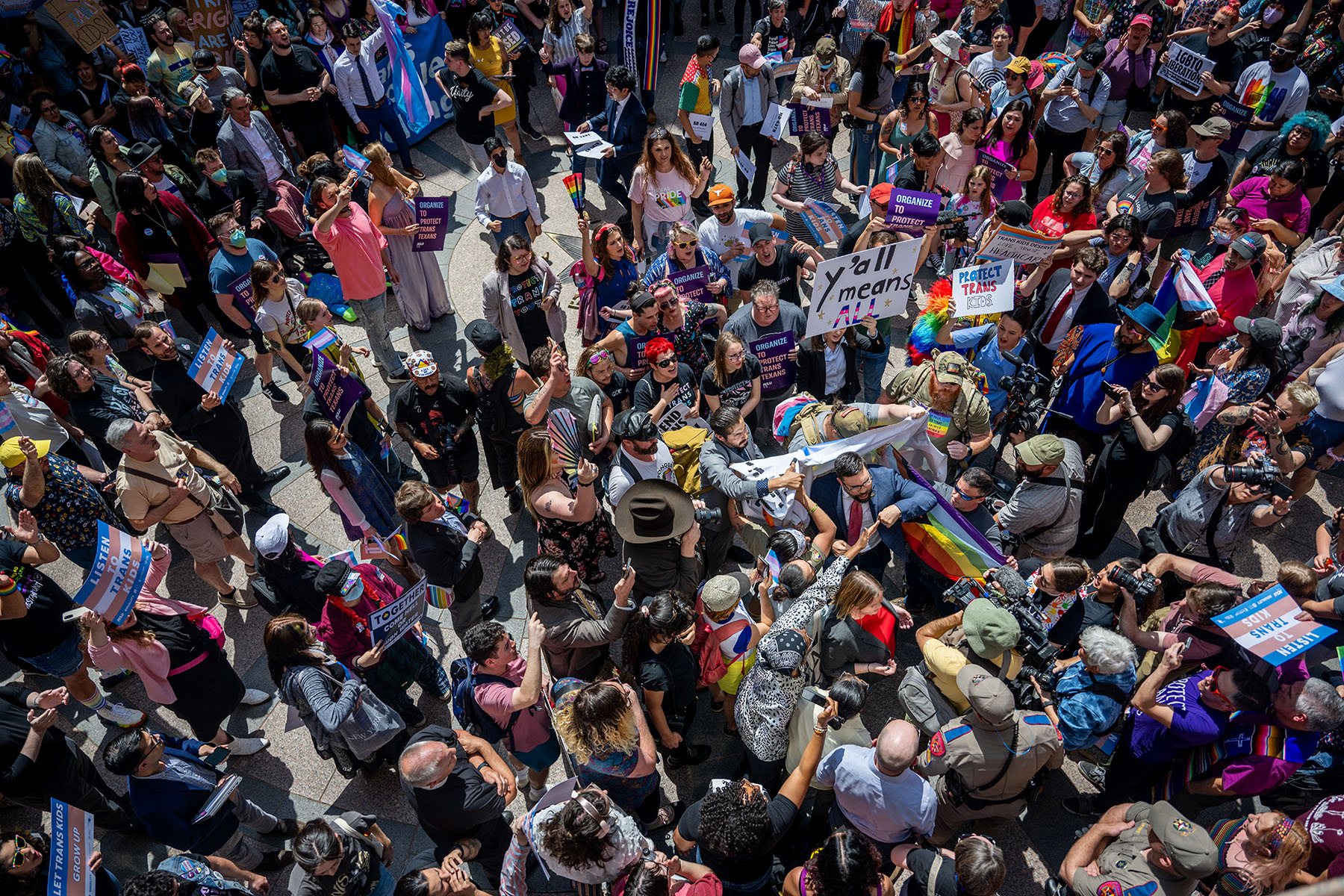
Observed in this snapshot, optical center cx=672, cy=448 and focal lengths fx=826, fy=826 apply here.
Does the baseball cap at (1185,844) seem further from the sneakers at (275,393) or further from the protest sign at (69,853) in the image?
the sneakers at (275,393)

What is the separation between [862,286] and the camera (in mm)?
6812

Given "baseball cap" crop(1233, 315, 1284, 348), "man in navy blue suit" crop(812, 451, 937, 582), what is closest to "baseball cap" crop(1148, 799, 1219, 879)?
"man in navy blue suit" crop(812, 451, 937, 582)

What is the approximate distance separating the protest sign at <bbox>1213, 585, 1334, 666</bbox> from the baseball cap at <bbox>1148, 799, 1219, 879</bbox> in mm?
1114

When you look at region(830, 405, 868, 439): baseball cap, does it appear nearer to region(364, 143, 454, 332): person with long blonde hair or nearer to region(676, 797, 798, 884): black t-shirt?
region(676, 797, 798, 884): black t-shirt

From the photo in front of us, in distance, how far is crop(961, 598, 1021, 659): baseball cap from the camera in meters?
4.73

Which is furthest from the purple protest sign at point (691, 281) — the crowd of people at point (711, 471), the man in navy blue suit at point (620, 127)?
the man in navy blue suit at point (620, 127)

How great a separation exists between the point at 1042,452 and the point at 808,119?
17.0 feet

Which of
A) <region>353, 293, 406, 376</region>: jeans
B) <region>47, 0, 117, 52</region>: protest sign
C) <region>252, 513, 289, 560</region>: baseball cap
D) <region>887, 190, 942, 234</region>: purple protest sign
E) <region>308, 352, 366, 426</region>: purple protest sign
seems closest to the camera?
<region>252, 513, 289, 560</region>: baseball cap

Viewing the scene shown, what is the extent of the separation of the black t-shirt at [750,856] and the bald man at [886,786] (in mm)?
328

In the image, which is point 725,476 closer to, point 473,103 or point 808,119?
point 808,119

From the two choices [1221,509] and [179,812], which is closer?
[179,812]

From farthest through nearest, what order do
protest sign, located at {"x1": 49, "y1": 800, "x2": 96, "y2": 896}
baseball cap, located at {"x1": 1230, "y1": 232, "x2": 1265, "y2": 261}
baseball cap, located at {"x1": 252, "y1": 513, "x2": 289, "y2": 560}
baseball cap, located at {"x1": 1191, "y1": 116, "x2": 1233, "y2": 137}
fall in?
baseball cap, located at {"x1": 1191, "y1": 116, "x2": 1233, "y2": 137}, baseball cap, located at {"x1": 1230, "y1": 232, "x2": 1265, "y2": 261}, baseball cap, located at {"x1": 252, "y1": 513, "x2": 289, "y2": 560}, protest sign, located at {"x1": 49, "y1": 800, "x2": 96, "y2": 896}

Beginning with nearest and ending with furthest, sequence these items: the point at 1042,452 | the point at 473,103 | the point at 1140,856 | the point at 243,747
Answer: the point at 1140,856 → the point at 1042,452 → the point at 243,747 → the point at 473,103

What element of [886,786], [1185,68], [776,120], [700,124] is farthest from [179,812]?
[1185,68]
